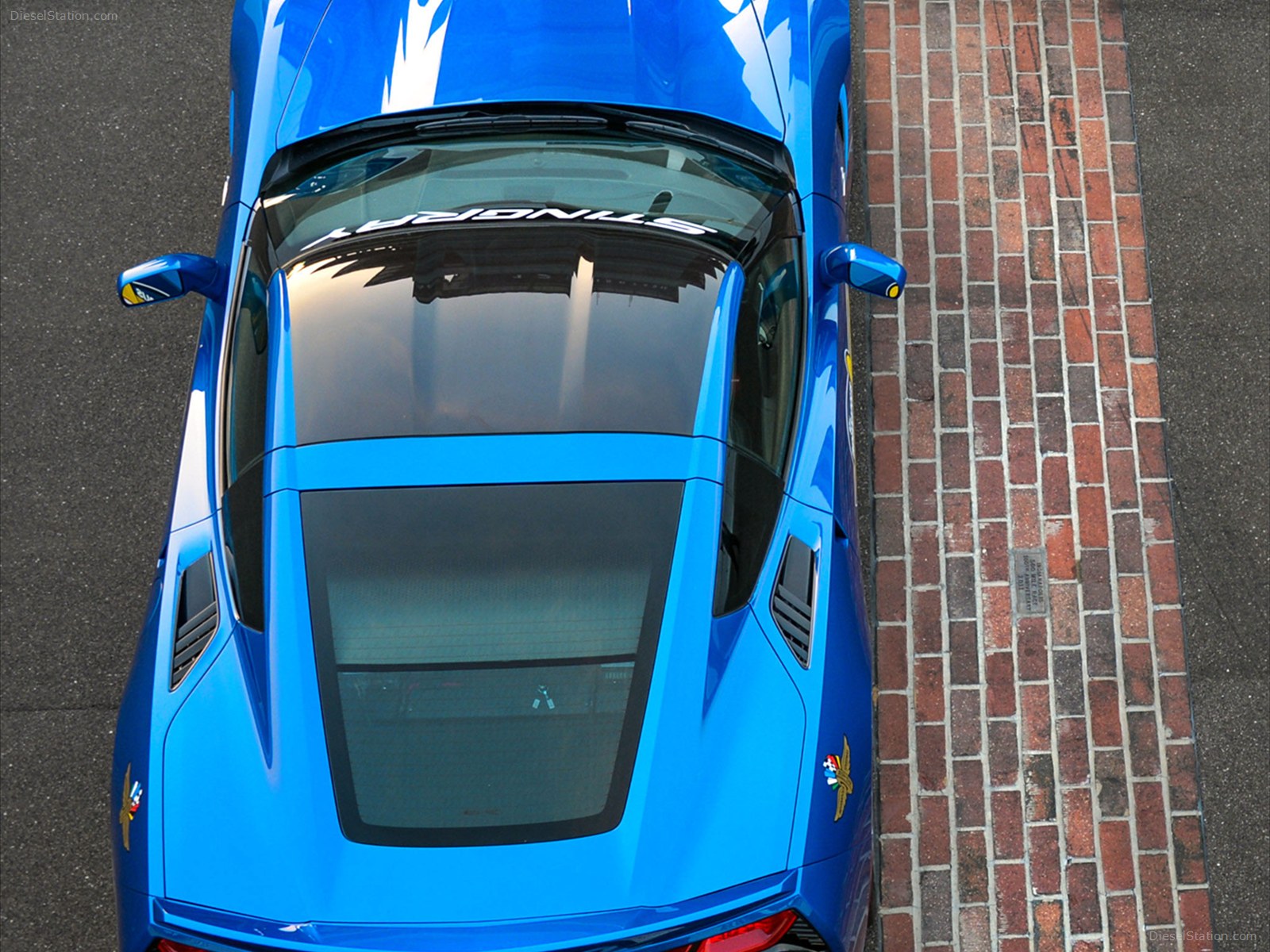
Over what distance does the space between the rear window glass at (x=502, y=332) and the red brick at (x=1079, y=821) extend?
2.06 metres

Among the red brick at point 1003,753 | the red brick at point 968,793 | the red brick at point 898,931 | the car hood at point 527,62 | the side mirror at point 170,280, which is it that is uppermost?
the car hood at point 527,62

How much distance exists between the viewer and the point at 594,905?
82.4 inches

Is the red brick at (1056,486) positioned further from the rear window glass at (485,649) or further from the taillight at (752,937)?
the taillight at (752,937)

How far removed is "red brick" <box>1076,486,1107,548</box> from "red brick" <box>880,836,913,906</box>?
124 cm

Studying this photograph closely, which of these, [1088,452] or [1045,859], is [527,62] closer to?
[1088,452]

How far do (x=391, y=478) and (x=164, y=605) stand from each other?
2.35ft

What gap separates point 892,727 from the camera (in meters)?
3.60

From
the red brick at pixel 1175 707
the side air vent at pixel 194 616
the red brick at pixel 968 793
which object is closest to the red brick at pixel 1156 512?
the red brick at pixel 1175 707

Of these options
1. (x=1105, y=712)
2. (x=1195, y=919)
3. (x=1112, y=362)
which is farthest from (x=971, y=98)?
(x=1195, y=919)

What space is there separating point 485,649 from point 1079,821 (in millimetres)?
2288

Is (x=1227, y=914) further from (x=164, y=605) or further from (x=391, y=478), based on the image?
(x=164, y=605)

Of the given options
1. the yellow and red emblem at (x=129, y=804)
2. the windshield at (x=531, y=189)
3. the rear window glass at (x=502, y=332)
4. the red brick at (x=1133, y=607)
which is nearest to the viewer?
the yellow and red emblem at (x=129, y=804)

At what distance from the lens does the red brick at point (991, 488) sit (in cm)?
382

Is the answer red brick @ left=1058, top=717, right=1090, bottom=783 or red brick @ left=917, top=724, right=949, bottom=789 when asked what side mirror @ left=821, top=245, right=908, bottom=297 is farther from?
red brick @ left=1058, top=717, right=1090, bottom=783
